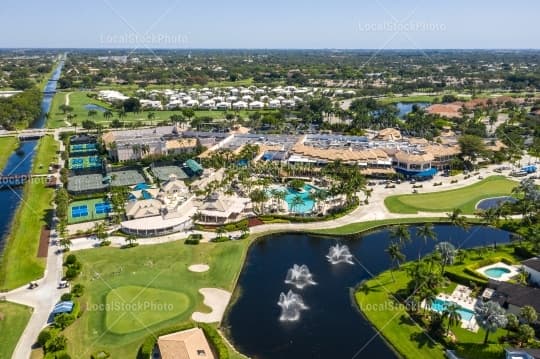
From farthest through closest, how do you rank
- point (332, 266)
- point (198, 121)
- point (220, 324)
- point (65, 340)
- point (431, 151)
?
1. point (198, 121)
2. point (431, 151)
3. point (332, 266)
4. point (220, 324)
5. point (65, 340)

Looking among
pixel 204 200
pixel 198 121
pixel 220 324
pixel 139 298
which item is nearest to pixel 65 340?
pixel 139 298

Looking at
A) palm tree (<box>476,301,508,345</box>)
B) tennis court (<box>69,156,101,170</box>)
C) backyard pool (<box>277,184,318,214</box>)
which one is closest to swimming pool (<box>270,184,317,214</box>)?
backyard pool (<box>277,184,318,214</box>)

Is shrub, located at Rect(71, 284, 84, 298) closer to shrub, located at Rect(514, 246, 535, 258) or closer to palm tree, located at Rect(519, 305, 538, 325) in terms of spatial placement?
palm tree, located at Rect(519, 305, 538, 325)

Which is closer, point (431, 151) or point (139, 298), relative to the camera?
point (139, 298)

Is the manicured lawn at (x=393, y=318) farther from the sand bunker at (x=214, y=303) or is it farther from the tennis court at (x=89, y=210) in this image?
the tennis court at (x=89, y=210)

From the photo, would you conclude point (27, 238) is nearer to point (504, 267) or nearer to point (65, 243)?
point (65, 243)

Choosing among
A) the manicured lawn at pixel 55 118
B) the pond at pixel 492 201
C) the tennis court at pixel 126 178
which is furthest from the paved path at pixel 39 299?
the manicured lawn at pixel 55 118

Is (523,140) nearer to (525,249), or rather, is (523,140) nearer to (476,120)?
(476,120)
